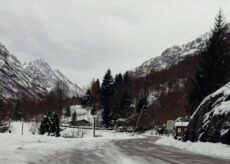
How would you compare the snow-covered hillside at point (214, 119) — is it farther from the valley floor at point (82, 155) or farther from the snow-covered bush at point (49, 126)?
the snow-covered bush at point (49, 126)

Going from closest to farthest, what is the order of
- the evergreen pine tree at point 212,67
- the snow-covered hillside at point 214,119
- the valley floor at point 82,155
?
1. the valley floor at point 82,155
2. the snow-covered hillside at point 214,119
3. the evergreen pine tree at point 212,67

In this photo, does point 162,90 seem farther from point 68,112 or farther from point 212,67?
point 212,67

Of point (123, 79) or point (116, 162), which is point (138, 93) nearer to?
point (123, 79)

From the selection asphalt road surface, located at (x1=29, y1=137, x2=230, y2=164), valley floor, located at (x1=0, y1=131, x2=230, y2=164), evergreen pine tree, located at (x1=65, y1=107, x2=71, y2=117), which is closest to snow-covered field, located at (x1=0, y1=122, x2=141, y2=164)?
valley floor, located at (x1=0, y1=131, x2=230, y2=164)

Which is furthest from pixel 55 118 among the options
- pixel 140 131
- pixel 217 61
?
pixel 140 131

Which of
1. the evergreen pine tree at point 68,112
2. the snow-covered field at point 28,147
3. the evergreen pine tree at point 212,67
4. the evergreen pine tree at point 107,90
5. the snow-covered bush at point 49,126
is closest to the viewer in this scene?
the snow-covered field at point 28,147

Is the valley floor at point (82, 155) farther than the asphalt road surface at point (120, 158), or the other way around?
the asphalt road surface at point (120, 158)

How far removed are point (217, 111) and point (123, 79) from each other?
143877 millimetres

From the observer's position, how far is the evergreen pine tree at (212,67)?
46.8m

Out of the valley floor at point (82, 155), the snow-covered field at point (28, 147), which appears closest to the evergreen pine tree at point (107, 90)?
the snow-covered field at point (28, 147)

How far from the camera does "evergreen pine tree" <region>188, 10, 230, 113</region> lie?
46.8 m

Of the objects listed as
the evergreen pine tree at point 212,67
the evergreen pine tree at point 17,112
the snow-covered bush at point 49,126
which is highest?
the evergreen pine tree at point 212,67

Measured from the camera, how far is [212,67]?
47125 mm

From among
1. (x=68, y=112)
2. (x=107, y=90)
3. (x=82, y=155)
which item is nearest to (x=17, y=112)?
(x=68, y=112)
